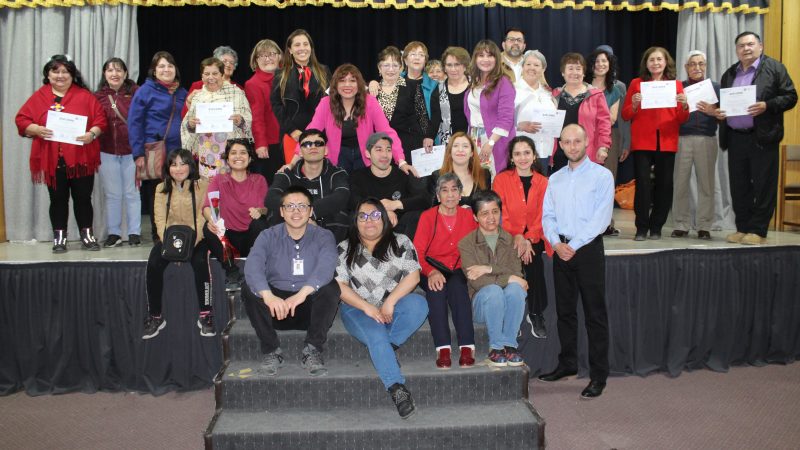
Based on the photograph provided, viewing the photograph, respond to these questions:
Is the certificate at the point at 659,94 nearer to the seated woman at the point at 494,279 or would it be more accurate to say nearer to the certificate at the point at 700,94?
the certificate at the point at 700,94

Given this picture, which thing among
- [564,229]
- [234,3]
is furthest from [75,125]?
→ [564,229]

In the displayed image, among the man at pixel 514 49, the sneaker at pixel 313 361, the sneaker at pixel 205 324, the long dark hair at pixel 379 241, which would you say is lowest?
the sneaker at pixel 313 361

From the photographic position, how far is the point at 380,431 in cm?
330

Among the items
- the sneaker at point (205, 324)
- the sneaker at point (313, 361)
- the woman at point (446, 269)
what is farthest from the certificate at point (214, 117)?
the sneaker at point (313, 361)

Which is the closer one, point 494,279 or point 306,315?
point 306,315

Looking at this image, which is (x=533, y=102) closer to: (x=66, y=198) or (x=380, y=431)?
(x=380, y=431)

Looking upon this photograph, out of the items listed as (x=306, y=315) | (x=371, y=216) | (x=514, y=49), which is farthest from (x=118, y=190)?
(x=514, y=49)

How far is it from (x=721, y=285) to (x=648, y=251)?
64 cm

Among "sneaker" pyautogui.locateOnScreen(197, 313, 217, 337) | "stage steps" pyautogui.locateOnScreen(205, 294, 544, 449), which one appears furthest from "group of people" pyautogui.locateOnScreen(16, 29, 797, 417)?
"stage steps" pyautogui.locateOnScreen(205, 294, 544, 449)

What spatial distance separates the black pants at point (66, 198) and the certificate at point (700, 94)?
190 inches

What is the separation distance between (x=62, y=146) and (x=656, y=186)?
4746mm

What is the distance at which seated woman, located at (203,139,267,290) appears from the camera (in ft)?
14.0

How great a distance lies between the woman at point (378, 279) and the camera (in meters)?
3.67

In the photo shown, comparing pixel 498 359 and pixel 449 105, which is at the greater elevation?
pixel 449 105
